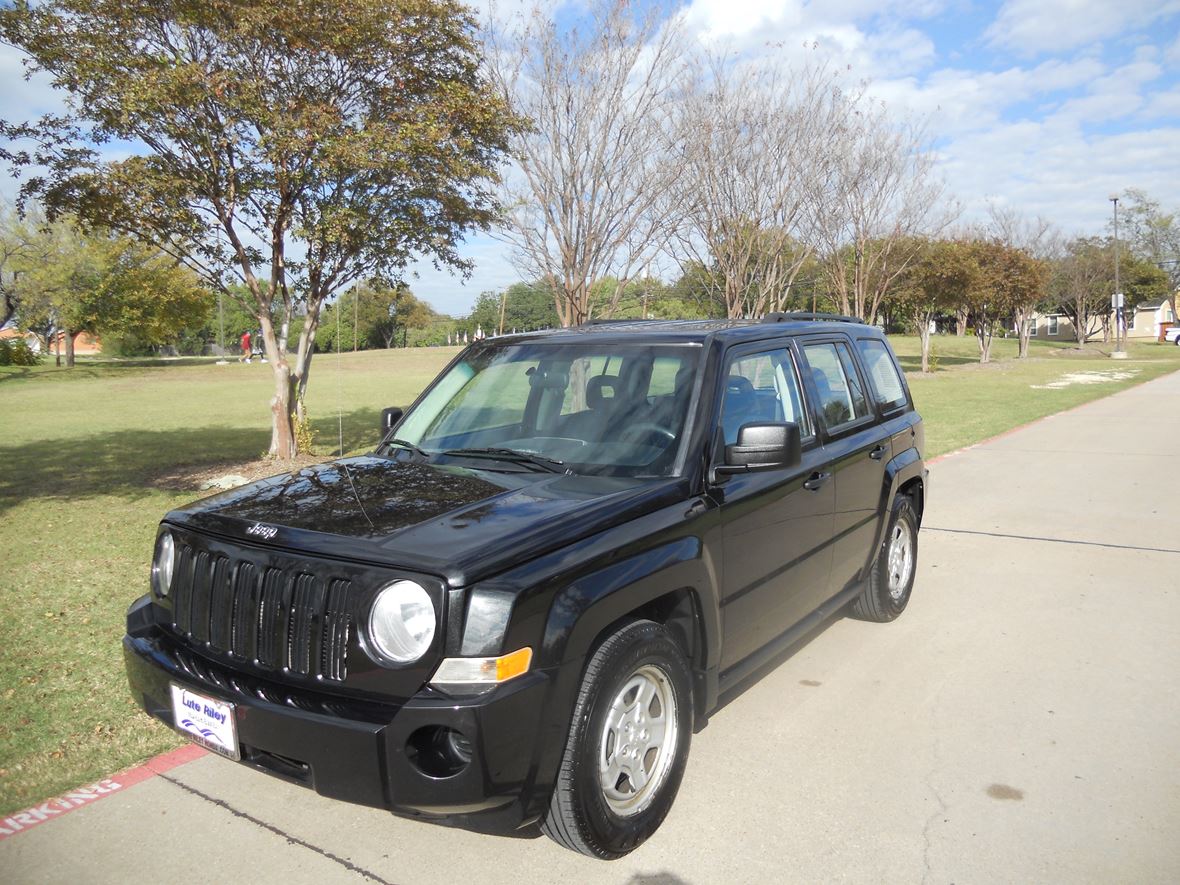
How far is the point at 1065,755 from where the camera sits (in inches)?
152

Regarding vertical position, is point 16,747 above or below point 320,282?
below

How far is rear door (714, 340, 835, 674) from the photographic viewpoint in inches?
145

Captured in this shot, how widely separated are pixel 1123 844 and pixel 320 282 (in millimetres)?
10315

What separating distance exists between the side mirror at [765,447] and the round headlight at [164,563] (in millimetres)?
2119

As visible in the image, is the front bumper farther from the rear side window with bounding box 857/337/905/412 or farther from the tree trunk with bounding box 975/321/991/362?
the tree trunk with bounding box 975/321/991/362

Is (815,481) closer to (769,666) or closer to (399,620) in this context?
(769,666)

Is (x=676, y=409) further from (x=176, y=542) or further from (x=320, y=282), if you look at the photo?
(x=320, y=282)

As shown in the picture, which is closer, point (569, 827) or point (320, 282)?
point (569, 827)

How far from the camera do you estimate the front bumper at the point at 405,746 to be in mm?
2569

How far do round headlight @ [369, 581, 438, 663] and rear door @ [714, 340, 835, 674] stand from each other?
1.36 metres

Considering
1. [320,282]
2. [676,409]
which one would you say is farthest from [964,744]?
[320,282]

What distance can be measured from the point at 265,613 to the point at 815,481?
2.53 meters

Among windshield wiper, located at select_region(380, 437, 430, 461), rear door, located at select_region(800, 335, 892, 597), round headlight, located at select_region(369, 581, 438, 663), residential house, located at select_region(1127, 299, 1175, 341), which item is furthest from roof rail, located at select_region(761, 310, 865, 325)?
residential house, located at select_region(1127, 299, 1175, 341)

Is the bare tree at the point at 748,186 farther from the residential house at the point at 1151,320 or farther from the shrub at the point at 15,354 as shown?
the residential house at the point at 1151,320
